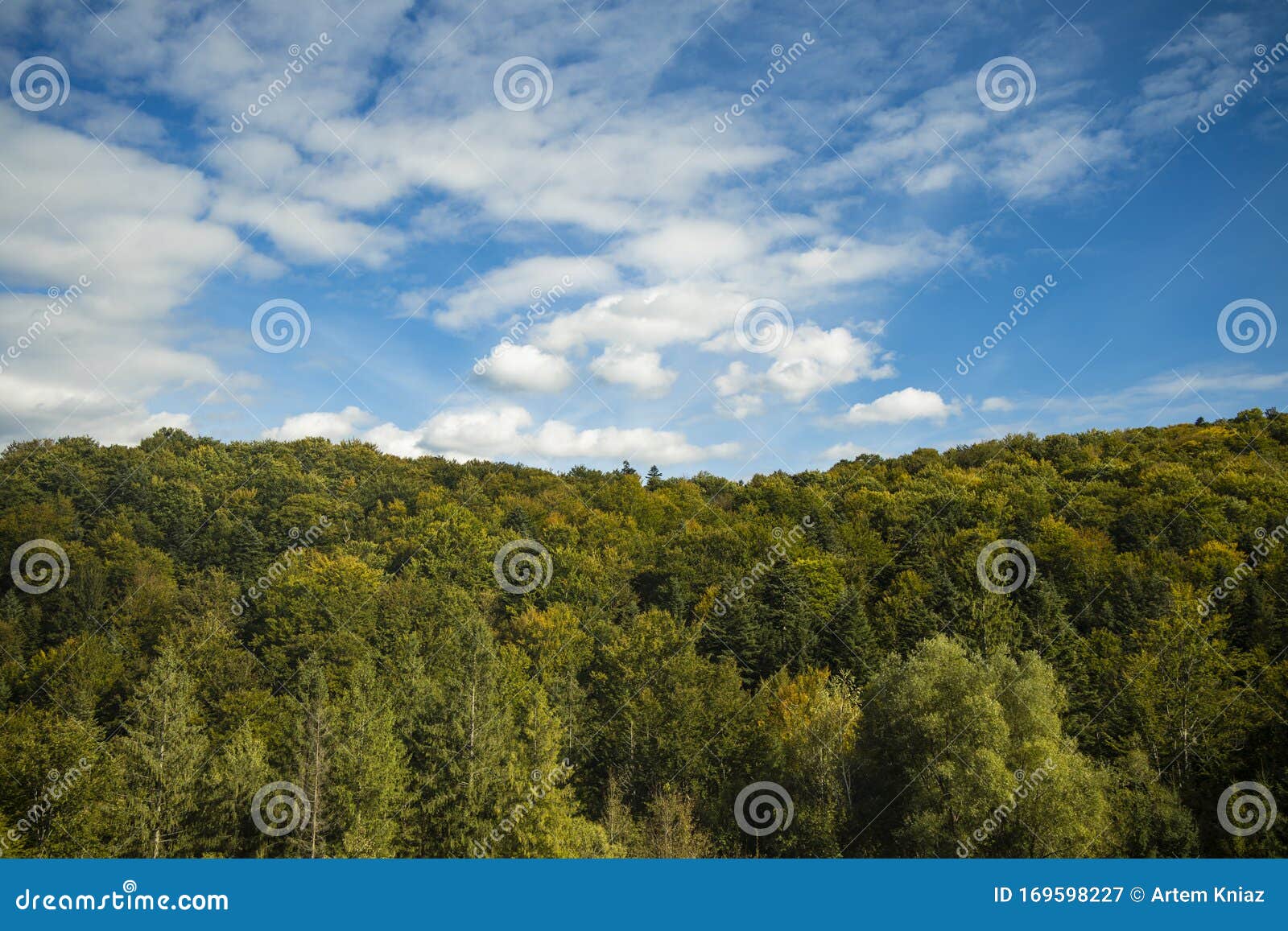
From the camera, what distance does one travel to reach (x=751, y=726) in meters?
39.5

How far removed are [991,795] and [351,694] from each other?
27157 mm

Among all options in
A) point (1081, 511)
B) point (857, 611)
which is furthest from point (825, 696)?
point (1081, 511)

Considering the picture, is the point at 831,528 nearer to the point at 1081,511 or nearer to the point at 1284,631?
the point at 1081,511

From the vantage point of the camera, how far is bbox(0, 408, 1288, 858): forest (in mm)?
26875

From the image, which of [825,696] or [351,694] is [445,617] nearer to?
[351,694]

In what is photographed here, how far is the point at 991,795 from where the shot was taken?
24.9 meters

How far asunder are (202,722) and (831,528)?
5311 centimetres

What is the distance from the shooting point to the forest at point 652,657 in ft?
88.2

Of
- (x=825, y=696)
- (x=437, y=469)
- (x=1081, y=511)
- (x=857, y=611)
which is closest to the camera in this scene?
(x=825, y=696)

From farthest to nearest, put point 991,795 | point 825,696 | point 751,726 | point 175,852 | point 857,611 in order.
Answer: point 857,611 < point 751,726 < point 825,696 < point 175,852 < point 991,795

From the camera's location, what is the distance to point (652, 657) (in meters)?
41.8

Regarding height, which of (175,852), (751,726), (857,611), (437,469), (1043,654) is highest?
(437,469)

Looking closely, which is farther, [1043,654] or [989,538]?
[989,538]

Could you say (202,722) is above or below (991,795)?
above
